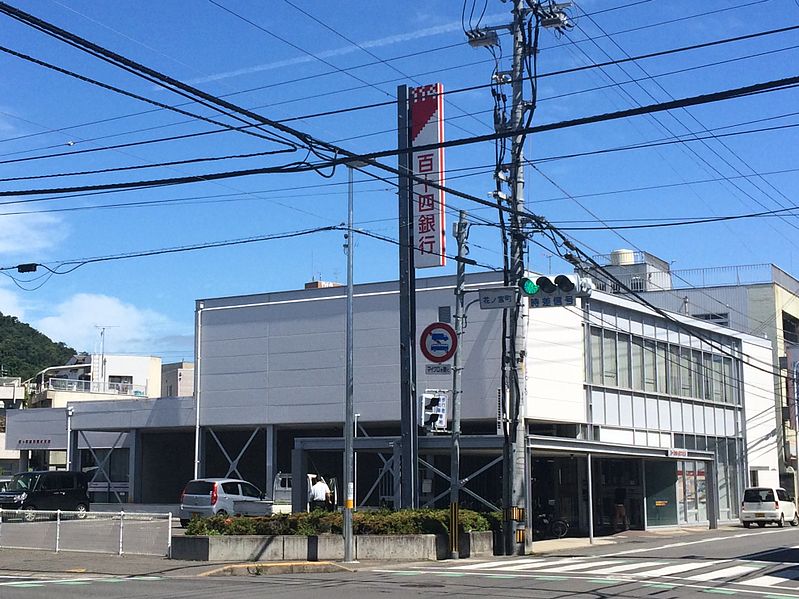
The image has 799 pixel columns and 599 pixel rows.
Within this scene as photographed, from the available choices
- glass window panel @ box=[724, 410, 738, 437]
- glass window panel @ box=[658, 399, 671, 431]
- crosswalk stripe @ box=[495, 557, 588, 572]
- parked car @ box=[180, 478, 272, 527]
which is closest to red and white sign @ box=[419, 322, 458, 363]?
crosswalk stripe @ box=[495, 557, 588, 572]

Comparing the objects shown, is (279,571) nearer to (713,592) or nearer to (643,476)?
(713,592)

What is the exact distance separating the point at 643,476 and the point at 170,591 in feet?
82.4

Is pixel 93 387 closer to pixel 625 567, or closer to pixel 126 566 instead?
pixel 126 566

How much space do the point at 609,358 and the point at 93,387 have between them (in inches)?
2094

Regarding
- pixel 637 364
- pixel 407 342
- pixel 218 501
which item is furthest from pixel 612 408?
pixel 218 501

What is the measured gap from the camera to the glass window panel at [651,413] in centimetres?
4021

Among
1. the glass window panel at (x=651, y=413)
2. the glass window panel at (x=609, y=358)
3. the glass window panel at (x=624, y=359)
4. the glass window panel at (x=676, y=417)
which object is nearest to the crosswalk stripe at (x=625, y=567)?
the glass window panel at (x=609, y=358)

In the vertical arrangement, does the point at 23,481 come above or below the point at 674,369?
below

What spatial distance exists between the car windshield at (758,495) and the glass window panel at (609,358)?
8385mm

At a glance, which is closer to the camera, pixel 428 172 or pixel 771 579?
pixel 771 579

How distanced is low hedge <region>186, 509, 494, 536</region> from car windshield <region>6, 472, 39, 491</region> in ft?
61.2

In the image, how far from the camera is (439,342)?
82.5ft

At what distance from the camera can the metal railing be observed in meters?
75.7

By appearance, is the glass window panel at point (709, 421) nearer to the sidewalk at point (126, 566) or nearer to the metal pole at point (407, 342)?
the metal pole at point (407, 342)
